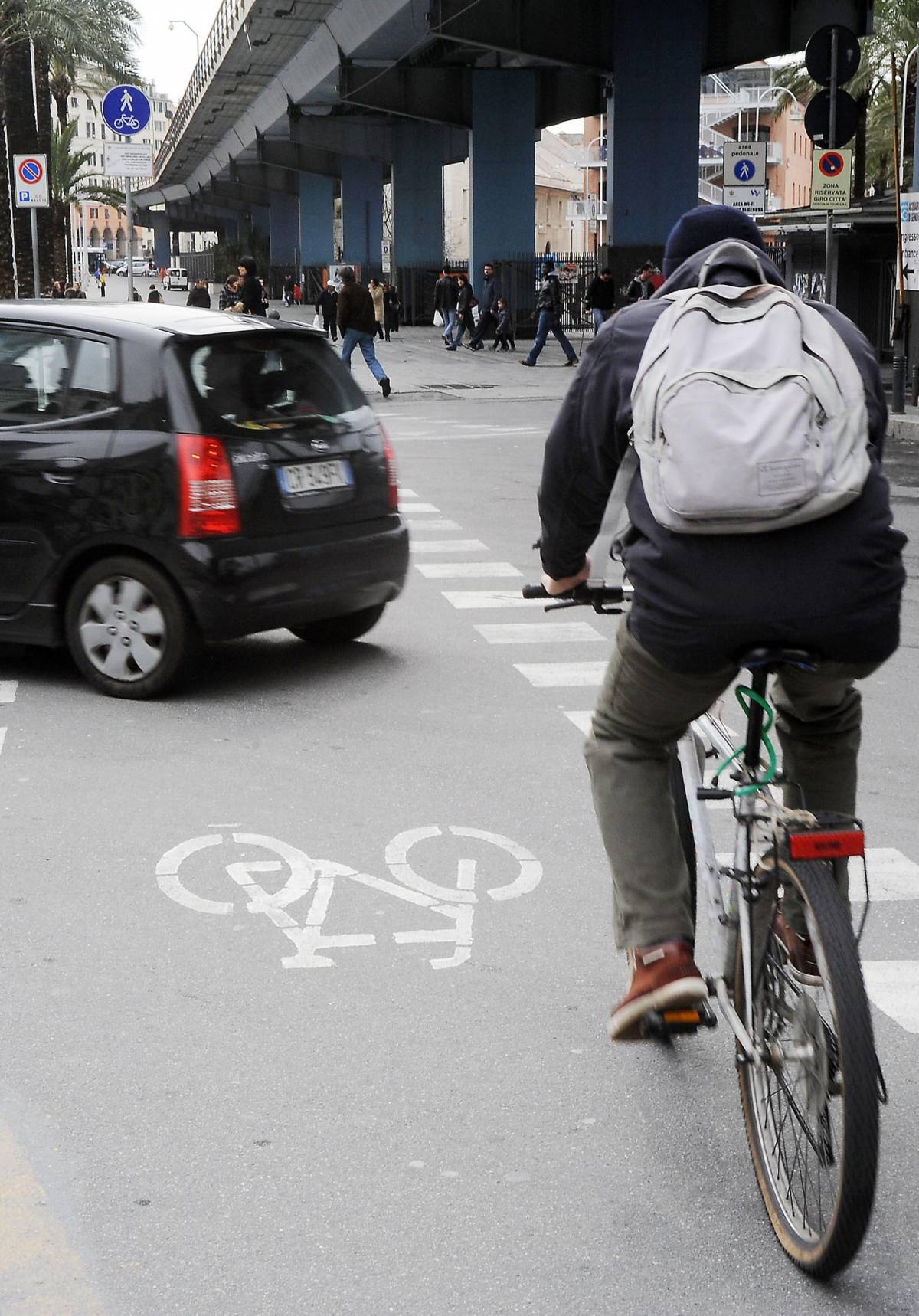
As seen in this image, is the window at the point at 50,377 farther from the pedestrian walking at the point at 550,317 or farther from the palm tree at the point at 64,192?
the palm tree at the point at 64,192

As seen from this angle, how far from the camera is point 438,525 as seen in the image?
12.7 metres

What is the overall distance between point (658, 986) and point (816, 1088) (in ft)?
1.47

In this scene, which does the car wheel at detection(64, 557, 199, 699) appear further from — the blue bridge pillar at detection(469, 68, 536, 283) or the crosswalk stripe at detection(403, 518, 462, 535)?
the blue bridge pillar at detection(469, 68, 536, 283)

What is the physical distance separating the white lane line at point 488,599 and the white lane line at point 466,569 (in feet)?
1.62

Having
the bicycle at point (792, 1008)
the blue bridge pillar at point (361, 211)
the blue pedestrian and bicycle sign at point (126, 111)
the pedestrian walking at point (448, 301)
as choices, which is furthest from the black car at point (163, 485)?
the blue bridge pillar at point (361, 211)

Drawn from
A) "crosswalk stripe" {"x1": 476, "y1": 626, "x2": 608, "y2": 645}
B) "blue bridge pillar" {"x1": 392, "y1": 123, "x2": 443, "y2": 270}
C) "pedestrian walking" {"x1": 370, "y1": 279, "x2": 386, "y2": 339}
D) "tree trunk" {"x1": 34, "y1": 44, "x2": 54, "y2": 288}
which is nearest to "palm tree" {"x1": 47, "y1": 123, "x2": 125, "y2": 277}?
"tree trunk" {"x1": 34, "y1": 44, "x2": 54, "y2": 288}

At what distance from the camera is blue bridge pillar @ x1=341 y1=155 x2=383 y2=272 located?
64.6 metres

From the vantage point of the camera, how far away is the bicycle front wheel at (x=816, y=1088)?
2783 mm

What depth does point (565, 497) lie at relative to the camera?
11.5ft

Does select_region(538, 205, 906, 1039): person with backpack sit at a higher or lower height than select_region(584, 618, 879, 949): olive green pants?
higher

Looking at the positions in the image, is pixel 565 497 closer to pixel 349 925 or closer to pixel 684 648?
pixel 684 648

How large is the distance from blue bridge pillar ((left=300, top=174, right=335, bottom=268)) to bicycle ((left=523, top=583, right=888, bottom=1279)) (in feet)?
239

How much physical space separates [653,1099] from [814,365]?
1.59 meters

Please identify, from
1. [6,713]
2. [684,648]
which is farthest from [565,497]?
[6,713]
